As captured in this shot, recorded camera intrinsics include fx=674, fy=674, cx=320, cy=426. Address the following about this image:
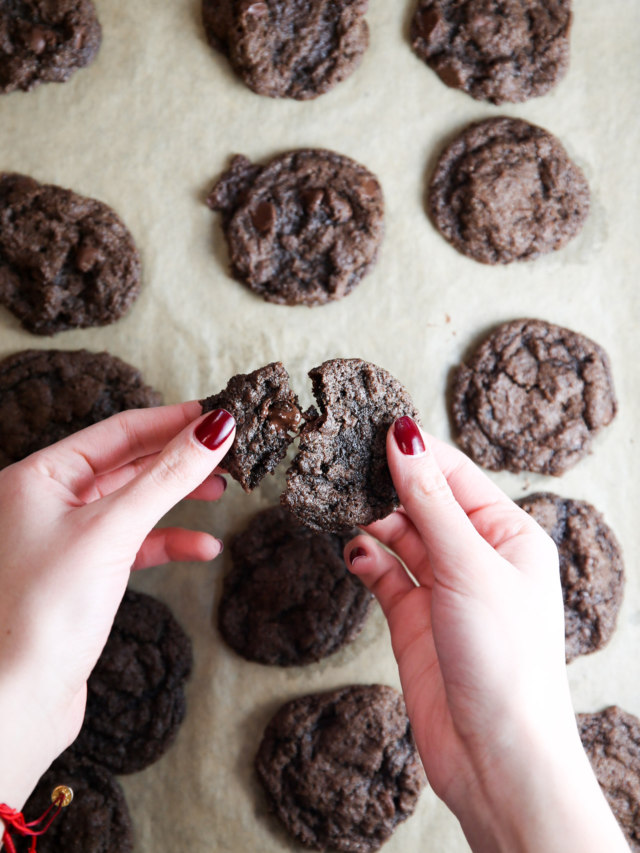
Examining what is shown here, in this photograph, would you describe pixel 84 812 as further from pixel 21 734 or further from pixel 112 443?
pixel 112 443

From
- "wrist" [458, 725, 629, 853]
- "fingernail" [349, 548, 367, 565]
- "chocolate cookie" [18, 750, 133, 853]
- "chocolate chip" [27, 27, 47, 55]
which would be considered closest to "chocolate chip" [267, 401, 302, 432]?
"fingernail" [349, 548, 367, 565]

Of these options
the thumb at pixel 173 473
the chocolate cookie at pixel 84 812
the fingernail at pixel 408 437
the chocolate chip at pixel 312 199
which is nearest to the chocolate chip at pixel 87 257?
the chocolate chip at pixel 312 199

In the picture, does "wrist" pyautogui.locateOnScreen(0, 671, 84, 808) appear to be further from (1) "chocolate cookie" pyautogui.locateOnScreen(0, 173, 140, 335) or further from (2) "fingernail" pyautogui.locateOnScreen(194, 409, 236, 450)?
(1) "chocolate cookie" pyautogui.locateOnScreen(0, 173, 140, 335)

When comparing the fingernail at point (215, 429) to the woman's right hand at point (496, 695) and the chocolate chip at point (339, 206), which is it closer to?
the woman's right hand at point (496, 695)

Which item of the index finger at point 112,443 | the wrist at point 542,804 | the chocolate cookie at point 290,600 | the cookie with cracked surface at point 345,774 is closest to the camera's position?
the wrist at point 542,804

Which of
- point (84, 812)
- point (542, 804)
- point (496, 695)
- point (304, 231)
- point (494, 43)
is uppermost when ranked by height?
point (494, 43)

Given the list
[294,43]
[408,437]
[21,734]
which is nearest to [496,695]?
[408,437]

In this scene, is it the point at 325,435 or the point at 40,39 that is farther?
the point at 40,39
